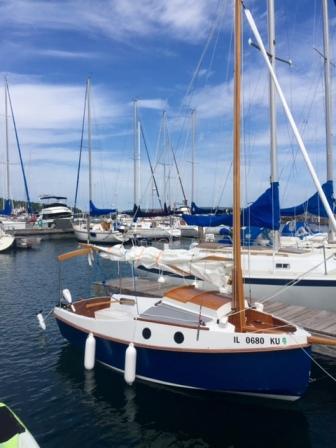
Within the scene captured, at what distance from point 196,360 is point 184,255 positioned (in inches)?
197

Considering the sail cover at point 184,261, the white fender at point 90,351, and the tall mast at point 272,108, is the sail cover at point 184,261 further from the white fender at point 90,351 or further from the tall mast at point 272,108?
the tall mast at point 272,108

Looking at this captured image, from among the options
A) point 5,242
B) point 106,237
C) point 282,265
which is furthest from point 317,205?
point 5,242

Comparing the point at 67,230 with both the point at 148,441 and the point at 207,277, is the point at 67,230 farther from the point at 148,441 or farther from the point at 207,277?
the point at 148,441

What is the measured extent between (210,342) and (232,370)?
879 mm

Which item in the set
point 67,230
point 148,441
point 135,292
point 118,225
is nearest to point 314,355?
point 148,441

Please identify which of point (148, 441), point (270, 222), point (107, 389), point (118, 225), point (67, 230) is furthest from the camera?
point (67, 230)

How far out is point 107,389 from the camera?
11.6 meters

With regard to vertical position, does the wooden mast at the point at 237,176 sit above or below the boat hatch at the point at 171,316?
above

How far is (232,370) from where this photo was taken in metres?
10.2

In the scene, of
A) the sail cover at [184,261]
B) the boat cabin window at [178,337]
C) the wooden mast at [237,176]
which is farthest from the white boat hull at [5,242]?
the wooden mast at [237,176]

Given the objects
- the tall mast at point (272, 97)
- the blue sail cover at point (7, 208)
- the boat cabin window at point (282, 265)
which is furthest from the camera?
the blue sail cover at point (7, 208)

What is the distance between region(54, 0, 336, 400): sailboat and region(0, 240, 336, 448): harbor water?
439mm

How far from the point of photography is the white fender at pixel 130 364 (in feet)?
36.9

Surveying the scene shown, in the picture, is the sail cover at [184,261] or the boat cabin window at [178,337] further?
the sail cover at [184,261]
